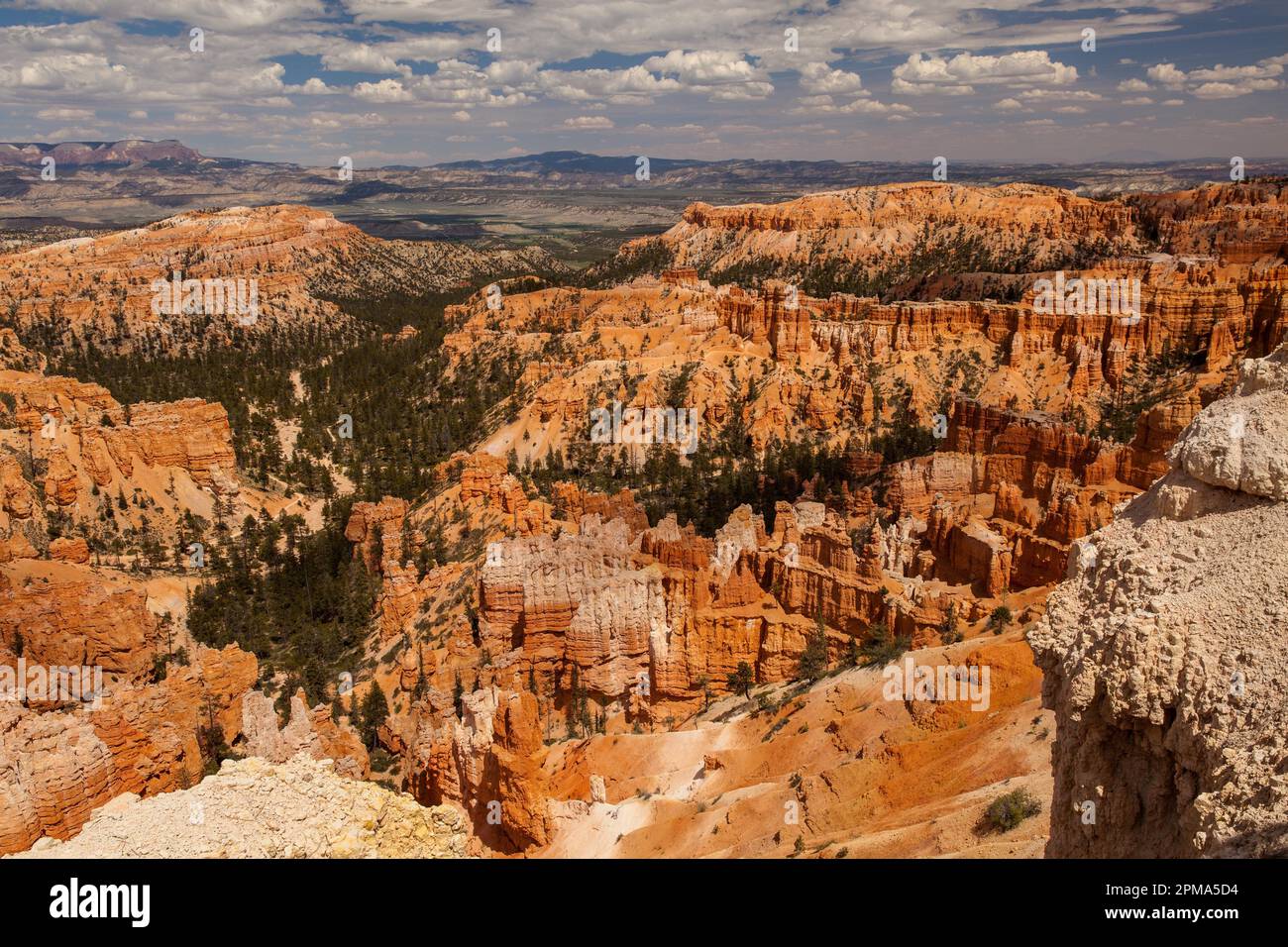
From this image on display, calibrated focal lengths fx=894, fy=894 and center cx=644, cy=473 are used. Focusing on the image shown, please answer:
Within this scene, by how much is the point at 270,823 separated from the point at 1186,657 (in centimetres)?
885

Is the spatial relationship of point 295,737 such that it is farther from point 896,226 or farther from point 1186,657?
point 896,226

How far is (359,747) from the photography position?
927 inches

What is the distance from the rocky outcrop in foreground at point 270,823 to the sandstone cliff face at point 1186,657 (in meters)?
6.90

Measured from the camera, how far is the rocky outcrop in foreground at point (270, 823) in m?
8.83

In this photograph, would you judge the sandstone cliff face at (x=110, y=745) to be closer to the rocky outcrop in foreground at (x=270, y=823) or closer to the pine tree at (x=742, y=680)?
the rocky outcrop in foreground at (x=270, y=823)

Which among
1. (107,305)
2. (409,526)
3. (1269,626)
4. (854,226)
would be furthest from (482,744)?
(854,226)

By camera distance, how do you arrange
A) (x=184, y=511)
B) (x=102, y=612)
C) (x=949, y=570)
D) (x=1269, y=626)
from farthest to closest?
(x=184, y=511)
(x=949, y=570)
(x=102, y=612)
(x=1269, y=626)

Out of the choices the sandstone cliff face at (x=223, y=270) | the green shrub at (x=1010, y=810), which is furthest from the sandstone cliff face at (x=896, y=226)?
the green shrub at (x=1010, y=810)

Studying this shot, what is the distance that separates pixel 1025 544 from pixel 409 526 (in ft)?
100

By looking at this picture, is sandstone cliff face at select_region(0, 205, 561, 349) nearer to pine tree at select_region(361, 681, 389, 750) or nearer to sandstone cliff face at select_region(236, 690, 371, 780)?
pine tree at select_region(361, 681, 389, 750)

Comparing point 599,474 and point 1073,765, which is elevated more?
point 1073,765

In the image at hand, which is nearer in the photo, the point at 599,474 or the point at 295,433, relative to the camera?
the point at 599,474
